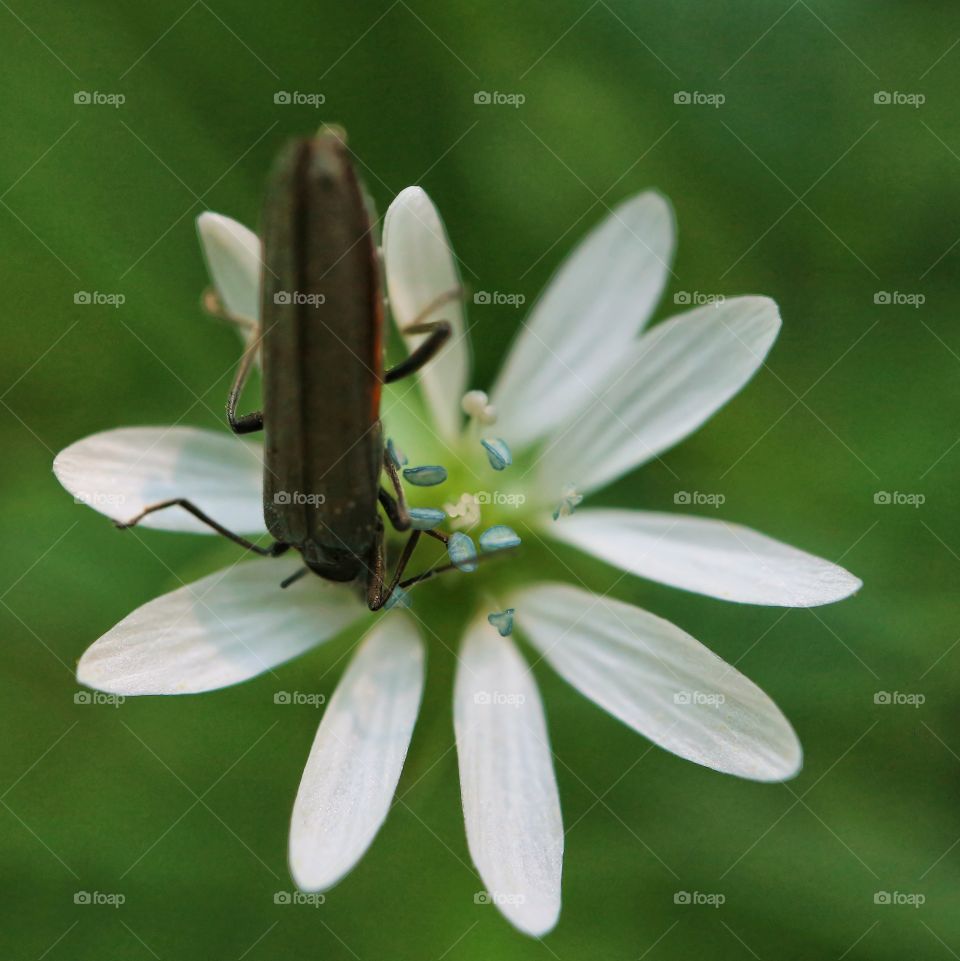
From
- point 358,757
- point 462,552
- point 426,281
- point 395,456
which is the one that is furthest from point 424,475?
point 358,757

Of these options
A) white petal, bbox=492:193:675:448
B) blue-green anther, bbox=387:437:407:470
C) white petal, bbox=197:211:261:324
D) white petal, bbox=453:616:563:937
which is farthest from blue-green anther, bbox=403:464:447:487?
white petal, bbox=197:211:261:324

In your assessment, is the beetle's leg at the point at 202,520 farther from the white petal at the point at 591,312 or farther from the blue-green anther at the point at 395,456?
the white petal at the point at 591,312

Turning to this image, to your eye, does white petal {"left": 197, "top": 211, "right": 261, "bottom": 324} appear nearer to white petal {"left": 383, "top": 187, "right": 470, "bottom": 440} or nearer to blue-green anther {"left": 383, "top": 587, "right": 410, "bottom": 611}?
white petal {"left": 383, "top": 187, "right": 470, "bottom": 440}

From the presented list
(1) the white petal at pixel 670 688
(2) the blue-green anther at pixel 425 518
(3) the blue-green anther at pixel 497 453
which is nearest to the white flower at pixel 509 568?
(1) the white petal at pixel 670 688

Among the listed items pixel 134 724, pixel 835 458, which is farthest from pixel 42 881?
pixel 835 458

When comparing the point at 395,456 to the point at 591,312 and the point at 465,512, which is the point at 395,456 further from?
the point at 591,312

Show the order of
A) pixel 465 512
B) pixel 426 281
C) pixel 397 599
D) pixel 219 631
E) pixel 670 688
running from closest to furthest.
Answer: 1. pixel 670 688
2. pixel 219 631
3. pixel 397 599
4. pixel 426 281
5. pixel 465 512
